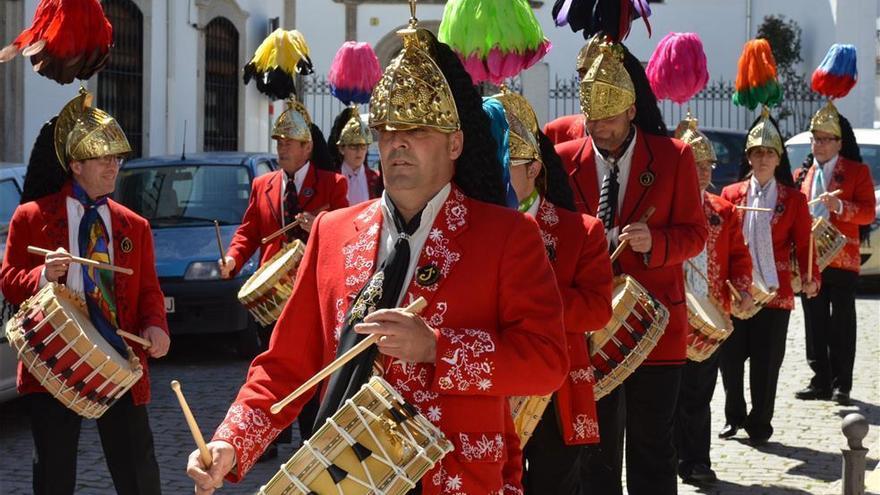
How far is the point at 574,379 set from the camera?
5.63m

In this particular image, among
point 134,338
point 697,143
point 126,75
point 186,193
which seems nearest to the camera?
point 134,338

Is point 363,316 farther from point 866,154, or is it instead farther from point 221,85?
point 221,85

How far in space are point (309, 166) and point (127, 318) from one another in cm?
328

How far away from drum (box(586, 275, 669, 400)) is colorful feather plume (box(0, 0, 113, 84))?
258 cm

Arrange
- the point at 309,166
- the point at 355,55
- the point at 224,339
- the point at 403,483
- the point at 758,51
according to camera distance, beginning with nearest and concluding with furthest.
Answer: the point at 403,483
the point at 309,166
the point at 758,51
the point at 355,55
the point at 224,339

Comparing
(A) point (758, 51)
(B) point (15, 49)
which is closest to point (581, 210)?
(B) point (15, 49)

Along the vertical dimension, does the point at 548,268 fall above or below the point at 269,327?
above

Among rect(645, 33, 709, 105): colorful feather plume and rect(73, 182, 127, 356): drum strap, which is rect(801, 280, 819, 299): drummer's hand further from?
rect(73, 182, 127, 356): drum strap

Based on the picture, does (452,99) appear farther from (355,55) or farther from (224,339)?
(224,339)

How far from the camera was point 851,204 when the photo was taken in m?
11.3

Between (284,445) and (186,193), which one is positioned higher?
(186,193)

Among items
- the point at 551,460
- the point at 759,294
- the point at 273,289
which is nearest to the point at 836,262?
the point at 759,294

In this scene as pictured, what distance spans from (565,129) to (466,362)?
11.7 feet

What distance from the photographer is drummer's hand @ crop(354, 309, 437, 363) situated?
360cm
